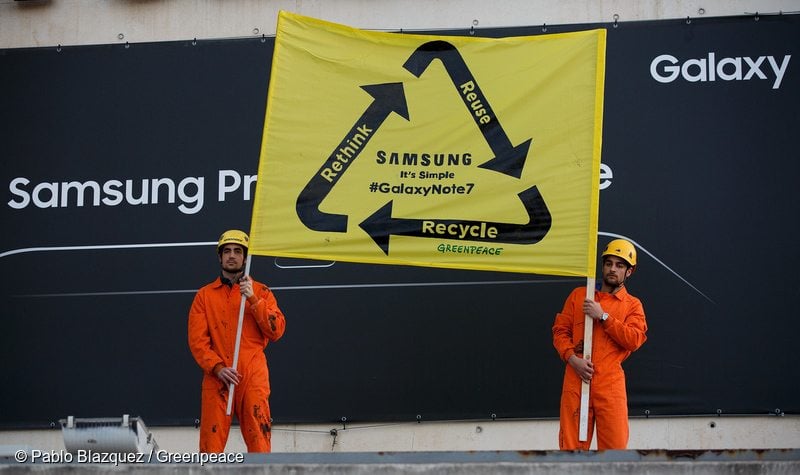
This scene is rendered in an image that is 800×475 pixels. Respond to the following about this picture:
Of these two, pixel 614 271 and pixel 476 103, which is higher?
pixel 476 103

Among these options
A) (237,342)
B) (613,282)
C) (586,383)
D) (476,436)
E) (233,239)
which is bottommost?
(476,436)

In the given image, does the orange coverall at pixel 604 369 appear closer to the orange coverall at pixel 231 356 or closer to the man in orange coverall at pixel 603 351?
the man in orange coverall at pixel 603 351

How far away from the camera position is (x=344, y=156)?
7.57 meters

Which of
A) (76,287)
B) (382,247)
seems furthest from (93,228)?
(382,247)

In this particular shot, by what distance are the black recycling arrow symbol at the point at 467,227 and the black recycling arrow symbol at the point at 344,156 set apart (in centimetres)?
19

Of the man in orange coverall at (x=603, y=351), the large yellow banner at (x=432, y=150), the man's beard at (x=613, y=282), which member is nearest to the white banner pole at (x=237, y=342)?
the large yellow banner at (x=432, y=150)

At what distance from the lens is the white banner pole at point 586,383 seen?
7313 millimetres

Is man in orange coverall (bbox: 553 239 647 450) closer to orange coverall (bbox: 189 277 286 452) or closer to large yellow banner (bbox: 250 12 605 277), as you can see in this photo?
large yellow banner (bbox: 250 12 605 277)

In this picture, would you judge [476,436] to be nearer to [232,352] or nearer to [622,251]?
→ [622,251]

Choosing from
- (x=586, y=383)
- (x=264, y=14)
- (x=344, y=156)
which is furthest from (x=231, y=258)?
(x=264, y=14)

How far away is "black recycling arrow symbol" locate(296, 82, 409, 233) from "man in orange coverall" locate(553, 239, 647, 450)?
1.35m

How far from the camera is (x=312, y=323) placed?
9164 mm

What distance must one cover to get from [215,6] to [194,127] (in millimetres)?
875

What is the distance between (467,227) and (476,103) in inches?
27.5
